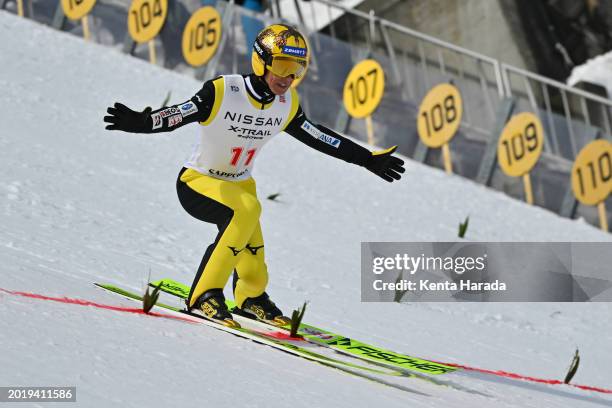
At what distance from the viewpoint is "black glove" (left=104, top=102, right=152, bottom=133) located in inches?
187

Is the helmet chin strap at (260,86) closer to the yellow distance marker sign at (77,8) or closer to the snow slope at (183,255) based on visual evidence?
the snow slope at (183,255)

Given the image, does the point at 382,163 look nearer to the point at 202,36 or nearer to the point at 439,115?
the point at 439,115

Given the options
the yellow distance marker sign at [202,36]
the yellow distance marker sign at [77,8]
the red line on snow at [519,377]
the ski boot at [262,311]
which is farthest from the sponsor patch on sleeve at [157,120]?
the yellow distance marker sign at [77,8]

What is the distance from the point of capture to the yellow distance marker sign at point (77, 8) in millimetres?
15297

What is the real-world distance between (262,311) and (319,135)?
3.24 feet

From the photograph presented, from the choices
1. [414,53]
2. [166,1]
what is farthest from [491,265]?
[166,1]

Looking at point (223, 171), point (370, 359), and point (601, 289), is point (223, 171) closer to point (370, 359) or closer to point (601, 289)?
point (370, 359)

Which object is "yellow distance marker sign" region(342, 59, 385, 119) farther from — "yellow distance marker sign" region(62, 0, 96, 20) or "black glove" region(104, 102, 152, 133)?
"black glove" region(104, 102, 152, 133)

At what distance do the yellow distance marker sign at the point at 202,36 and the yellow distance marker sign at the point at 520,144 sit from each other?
160 inches

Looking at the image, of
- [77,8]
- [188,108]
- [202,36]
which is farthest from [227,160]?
[77,8]

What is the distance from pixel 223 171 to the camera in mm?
5473

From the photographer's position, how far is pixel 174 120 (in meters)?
5.09

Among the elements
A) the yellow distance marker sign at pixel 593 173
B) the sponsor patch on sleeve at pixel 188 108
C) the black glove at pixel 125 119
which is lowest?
the black glove at pixel 125 119

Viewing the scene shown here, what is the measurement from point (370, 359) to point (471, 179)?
30.9 ft
